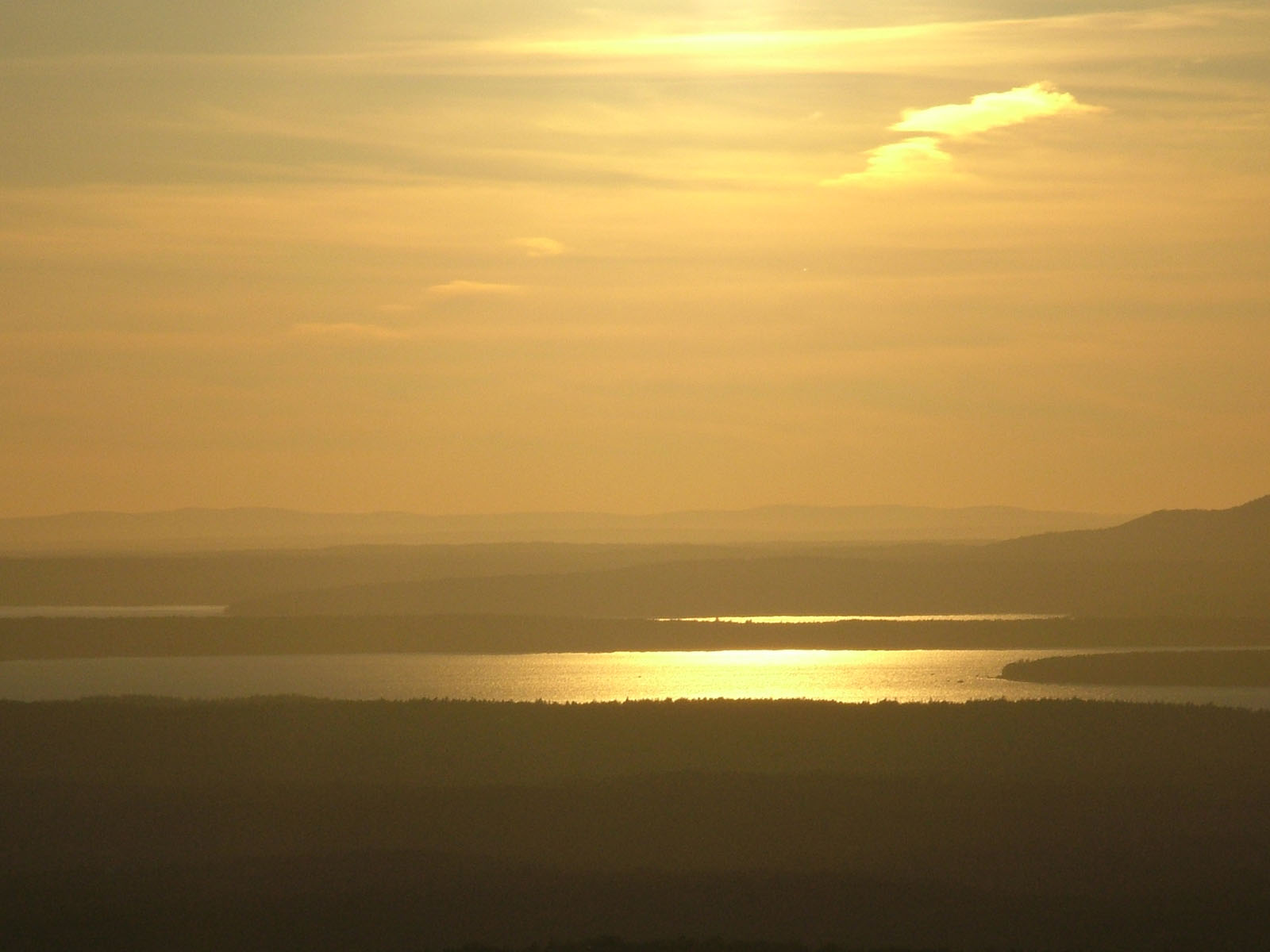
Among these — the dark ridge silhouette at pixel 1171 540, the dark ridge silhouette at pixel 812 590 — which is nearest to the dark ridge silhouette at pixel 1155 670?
the dark ridge silhouette at pixel 812 590

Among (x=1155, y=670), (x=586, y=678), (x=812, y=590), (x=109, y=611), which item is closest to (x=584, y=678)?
(x=586, y=678)

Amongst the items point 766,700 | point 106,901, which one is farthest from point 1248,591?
point 106,901

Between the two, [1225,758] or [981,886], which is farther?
[1225,758]

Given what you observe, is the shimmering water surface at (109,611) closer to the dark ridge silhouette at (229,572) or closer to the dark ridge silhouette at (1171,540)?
the dark ridge silhouette at (229,572)

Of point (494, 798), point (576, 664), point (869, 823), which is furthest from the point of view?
point (576, 664)

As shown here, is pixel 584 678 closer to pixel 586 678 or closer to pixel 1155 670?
pixel 586 678

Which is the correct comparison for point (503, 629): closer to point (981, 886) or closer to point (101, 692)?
point (101, 692)

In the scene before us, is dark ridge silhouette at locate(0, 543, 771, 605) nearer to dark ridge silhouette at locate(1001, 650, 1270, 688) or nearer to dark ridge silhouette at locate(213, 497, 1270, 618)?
dark ridge silhouette at locate(213, 497, 1270, 618)
